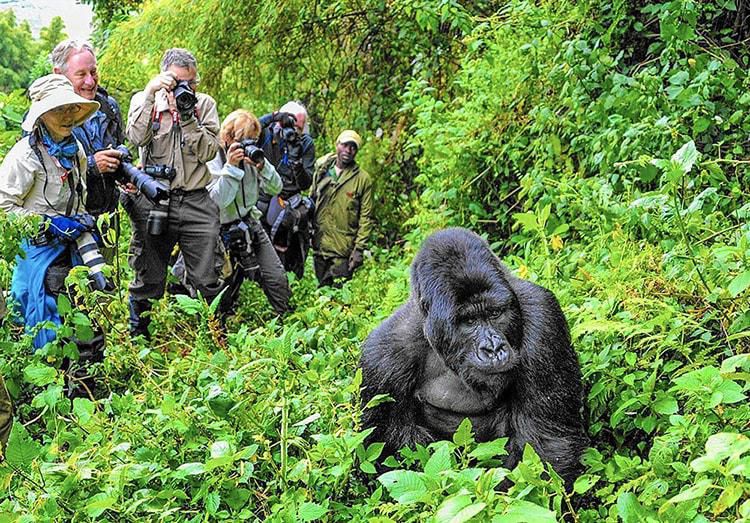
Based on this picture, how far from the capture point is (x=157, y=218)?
4.59 metres

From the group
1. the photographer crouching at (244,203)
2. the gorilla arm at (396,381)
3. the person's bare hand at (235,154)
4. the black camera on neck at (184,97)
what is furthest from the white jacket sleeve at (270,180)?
the gorilla arm at (396,381)

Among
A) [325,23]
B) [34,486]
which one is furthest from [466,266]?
[325,23]

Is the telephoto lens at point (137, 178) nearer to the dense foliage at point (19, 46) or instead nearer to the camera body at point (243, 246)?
the camera body at point (243, 246)

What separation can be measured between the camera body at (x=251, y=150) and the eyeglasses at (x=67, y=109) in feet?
4.29

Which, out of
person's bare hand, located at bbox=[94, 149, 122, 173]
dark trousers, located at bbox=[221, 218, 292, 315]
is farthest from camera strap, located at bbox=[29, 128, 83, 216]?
dark trousers, located at bbox=[221, 218, 292, 315]

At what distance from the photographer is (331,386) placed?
9.27 ft

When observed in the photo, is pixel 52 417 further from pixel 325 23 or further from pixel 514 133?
pixel 325 23

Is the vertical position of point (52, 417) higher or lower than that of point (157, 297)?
higher

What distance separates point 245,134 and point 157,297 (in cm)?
109

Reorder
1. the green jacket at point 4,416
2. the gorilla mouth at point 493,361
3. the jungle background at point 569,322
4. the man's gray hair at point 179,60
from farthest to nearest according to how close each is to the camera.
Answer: the man's gray hair at point 179,60, the green jacket at point 4,416, the gorilla mouth at point 493,361, the jungle background at point 569,322

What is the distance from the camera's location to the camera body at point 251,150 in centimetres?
504

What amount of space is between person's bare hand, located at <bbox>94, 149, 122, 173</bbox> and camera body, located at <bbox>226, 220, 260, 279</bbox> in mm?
927

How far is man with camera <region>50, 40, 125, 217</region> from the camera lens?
4254 mm

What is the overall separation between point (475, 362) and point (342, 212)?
4.33m
